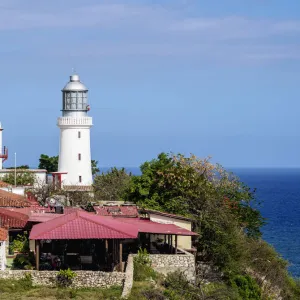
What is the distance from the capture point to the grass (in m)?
29.5

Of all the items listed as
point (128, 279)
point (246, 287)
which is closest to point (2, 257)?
point (128, 279)

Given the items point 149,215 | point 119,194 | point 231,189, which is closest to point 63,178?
point 119,194

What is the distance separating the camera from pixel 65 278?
3119 centimetres

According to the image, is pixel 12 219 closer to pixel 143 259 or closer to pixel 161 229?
pixel 161 229

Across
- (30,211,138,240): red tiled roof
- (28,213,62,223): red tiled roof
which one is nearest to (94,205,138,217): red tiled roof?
(28,213,62,223): red tiled roof

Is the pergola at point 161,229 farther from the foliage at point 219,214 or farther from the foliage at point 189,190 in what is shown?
the foliage at point 189,190

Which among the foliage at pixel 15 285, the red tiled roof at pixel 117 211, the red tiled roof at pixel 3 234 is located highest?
the red tiled roof at pixel 117 211

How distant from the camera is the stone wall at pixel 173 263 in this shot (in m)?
33.9

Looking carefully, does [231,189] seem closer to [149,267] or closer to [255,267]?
[255,267]

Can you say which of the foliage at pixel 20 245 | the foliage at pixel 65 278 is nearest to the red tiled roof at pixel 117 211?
the foliage at pixel 20 245

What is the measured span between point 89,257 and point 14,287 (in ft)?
13.4

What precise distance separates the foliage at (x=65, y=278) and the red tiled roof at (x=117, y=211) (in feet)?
27.1

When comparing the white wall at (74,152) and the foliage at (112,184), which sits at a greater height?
the white wall at (74,152)

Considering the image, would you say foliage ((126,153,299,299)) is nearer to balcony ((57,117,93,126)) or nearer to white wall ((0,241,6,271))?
white wall ((0,241,6,271))
